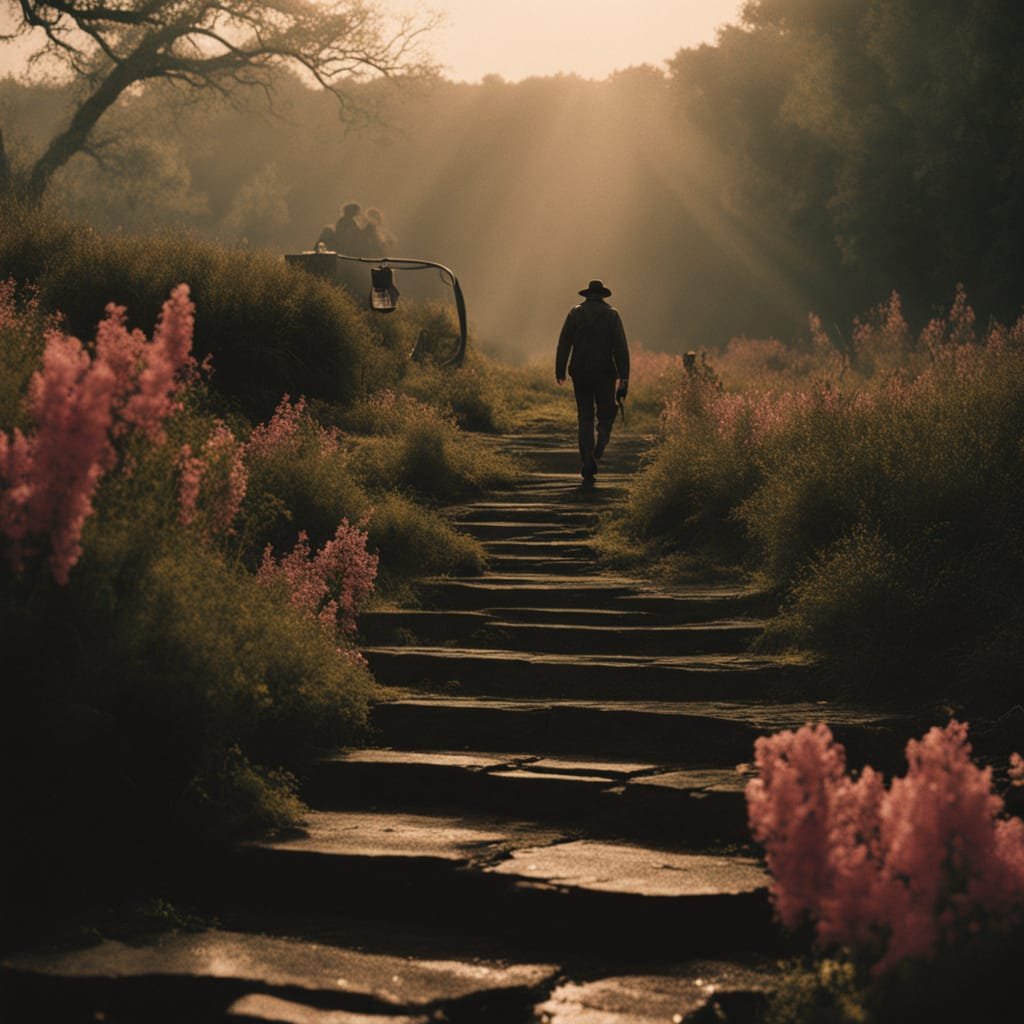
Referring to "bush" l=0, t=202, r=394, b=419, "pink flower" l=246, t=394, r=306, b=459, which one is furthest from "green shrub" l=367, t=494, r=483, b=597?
"bush" l=0, t=202, r=394, b=419

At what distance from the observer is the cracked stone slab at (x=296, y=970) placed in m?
4.47

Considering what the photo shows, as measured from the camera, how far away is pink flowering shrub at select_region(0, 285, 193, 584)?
475cm

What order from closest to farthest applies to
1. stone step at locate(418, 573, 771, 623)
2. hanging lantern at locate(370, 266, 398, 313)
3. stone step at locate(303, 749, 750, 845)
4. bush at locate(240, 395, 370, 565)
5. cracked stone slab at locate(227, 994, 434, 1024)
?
1. cracked stone slab at locate(227, 994, 434, 1024)
2. stone step at locate(303, 749, 750, 845)
3. stone step at locate(418, 573, 771, 623)
4. bush at locate(240, 395, 370, 565)
5. hanging lantern at locate(370, 266, 398, 313)

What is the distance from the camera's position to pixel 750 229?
3762cm

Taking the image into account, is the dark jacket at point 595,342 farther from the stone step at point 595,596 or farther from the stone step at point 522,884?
the stone step at point 522,884

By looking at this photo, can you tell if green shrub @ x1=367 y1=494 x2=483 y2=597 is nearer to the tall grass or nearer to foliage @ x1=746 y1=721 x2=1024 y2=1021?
the tall grass

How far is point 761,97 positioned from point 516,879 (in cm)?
3220

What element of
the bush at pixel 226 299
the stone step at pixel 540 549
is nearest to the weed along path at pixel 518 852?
the stone step at pixel 540 549

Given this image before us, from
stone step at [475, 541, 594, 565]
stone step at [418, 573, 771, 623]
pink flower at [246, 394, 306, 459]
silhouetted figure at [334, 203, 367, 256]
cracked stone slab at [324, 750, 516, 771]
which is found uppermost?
silhouetted figure at [334, 203, 367, 256]

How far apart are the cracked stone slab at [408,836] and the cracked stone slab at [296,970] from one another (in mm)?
623

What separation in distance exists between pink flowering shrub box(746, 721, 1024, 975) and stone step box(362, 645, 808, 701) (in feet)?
12.1

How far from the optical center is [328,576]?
8.40 metres

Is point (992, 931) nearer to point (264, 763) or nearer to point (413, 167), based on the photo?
point (264, 763)

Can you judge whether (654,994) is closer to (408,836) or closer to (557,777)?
(408,836)
